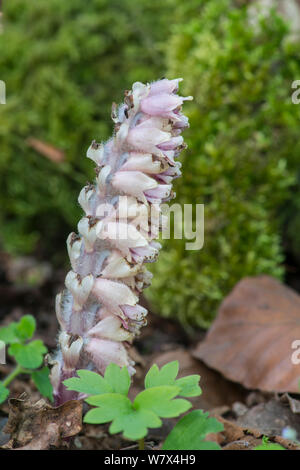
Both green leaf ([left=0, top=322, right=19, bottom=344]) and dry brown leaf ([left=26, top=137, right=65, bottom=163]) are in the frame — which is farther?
dry brown leaf ([left=26, top=137, right=65, bottom=163])

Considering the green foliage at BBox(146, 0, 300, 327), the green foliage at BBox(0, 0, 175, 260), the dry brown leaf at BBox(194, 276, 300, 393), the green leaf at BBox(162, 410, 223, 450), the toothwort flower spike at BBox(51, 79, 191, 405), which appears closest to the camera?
the green leaf at BBox(162, 410, 223, 450)

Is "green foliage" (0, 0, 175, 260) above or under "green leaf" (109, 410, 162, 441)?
above

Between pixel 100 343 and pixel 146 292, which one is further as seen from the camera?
pixel 146 292

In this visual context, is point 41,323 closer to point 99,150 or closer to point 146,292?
point 146,292

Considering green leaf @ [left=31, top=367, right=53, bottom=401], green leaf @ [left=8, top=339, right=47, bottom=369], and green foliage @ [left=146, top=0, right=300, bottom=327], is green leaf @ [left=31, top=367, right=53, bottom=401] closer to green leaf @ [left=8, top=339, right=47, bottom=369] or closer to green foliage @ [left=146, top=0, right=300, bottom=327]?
green leaf @ [left=8, top=339, right=47, bottom=369]

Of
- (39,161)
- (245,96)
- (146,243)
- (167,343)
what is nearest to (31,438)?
(146,243)

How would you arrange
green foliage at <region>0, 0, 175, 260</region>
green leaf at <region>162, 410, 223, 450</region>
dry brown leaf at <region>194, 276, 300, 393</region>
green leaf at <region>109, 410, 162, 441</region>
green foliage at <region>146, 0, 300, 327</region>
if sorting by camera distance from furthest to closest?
green foliage at <region>0, 0, 175, 260</region>
green foliage at <region>146, 0, 300, 327</region>
dry brown leaf at <region>194, 276, 300, 393</region>
green leaf at <region>162, 410, 223, 450</region>
green leaf at <region>109, 410, 162, 441</region>

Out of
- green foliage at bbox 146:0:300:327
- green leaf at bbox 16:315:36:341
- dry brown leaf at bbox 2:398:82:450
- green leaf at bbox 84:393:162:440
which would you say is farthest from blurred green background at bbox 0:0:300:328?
green leaf at bbox 84:393:162:440
